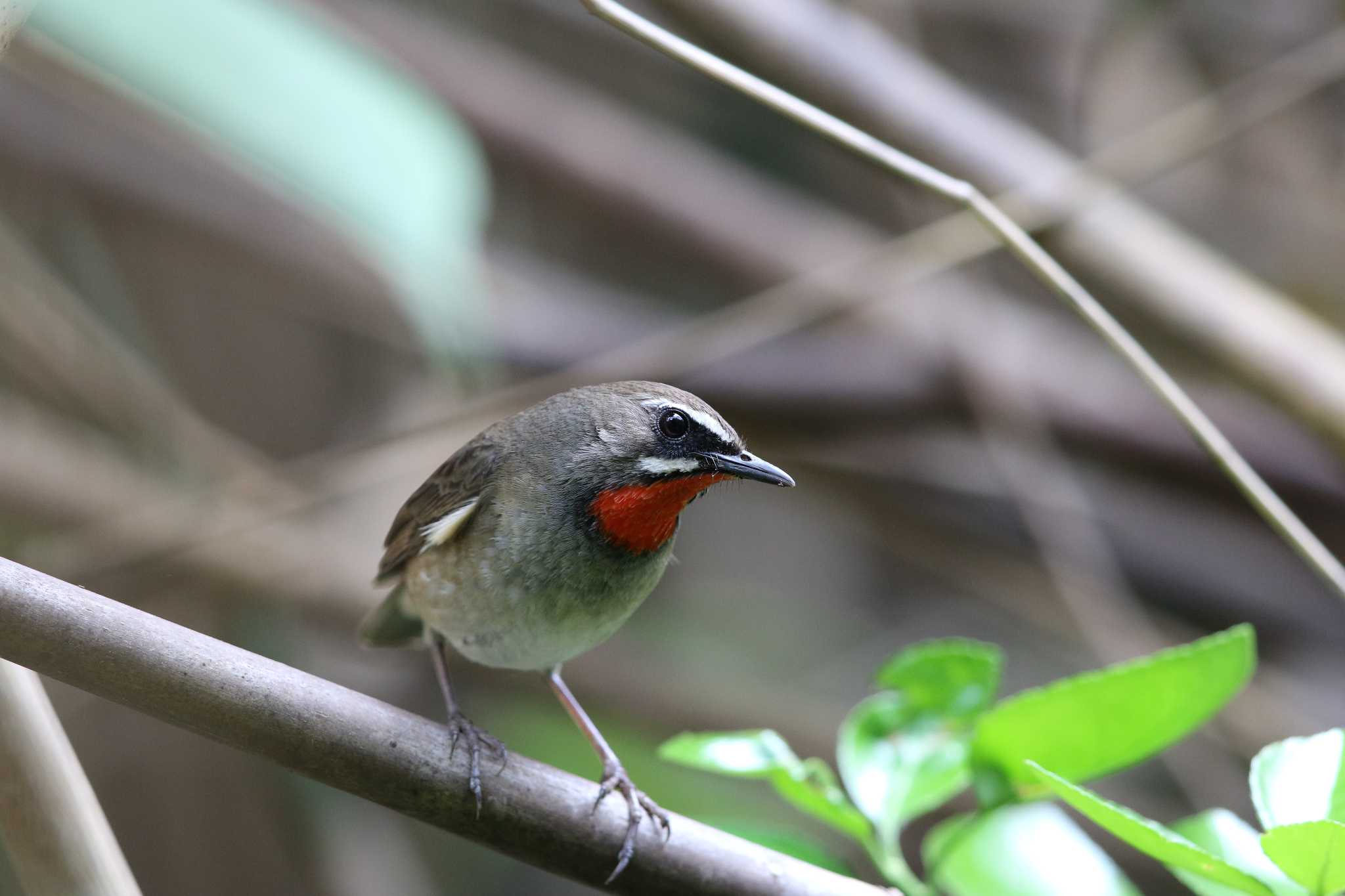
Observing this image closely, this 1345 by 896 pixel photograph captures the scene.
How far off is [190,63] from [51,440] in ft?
12.3

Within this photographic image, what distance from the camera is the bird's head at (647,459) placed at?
94.3 inches

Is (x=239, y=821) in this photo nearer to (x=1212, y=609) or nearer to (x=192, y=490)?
(x=192, y=490)

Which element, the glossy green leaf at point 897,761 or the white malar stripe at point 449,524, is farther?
the white malar stripe at point 449,524

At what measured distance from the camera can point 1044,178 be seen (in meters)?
4.81

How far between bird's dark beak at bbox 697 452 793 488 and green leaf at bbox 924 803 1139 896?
0.71 m

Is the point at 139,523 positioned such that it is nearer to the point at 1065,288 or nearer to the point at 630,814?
the point at 630,814

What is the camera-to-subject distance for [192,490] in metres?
4.96

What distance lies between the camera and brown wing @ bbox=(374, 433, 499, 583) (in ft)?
8.95

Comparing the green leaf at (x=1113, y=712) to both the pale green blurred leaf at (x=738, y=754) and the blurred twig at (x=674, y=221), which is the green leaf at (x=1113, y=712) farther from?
the blurred twig at (x=674, y=221)

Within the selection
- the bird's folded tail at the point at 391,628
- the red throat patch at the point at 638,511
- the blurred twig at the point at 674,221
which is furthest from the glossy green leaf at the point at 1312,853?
the blurred twig at the point at 674,221

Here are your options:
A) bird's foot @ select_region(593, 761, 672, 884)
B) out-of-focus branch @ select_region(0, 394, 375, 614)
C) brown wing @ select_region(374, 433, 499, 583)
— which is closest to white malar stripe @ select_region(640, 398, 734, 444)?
brown wing @ select_region(374, 433, 499, 583)

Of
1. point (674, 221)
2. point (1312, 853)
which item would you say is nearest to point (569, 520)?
point (1312, 853)

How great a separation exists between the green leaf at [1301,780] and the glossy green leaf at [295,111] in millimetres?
1515

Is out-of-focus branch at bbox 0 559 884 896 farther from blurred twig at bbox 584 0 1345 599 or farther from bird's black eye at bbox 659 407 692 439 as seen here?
blurred twig at bbox 584 0 1345 599
